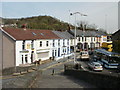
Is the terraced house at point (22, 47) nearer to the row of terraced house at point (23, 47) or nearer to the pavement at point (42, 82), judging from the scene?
the row of terraced house at point (23, 47)

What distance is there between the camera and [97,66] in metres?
23.2

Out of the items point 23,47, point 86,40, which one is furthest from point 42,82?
point 86,40

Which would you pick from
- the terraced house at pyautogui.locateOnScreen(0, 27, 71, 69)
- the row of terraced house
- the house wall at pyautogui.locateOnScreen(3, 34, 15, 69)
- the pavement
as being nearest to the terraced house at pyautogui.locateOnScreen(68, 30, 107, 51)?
the row of terraced house

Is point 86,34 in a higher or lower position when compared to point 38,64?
higher

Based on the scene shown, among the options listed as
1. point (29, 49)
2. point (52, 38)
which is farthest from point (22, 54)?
point (52, 38)

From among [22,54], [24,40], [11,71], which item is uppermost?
[24,40]

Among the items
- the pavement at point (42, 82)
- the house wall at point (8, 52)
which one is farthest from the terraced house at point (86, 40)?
the pavement at point (42, 82)

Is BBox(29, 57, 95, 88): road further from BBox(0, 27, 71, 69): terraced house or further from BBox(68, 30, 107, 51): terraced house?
BBox(68, 30, 107, 51): terraced house

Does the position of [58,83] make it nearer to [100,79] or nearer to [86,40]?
[100,79]

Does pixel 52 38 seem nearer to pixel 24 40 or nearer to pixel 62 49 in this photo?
pixel 62 49

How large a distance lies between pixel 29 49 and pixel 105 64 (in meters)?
14.8

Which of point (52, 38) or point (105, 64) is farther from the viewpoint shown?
point (52, 38)

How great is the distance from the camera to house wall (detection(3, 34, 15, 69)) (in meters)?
29.5

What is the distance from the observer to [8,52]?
98.2ft
